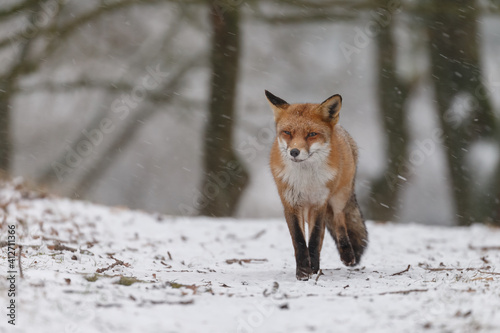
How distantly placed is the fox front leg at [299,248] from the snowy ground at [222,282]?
15 cm

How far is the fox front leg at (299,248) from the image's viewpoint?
5188mm

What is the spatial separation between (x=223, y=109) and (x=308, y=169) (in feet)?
24.0

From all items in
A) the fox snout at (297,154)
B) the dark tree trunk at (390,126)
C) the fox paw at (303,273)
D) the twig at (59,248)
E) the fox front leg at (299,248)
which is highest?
the fox snout at (297,154)

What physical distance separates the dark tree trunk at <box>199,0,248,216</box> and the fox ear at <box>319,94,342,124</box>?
693cm

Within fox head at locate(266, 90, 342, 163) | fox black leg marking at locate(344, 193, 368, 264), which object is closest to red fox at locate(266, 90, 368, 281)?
fox head at locate(266, 90, 342, 163)

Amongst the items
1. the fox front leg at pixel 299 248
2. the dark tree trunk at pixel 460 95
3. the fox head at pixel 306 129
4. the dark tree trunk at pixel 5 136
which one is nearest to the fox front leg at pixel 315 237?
the fox front leg at pixel 299 248

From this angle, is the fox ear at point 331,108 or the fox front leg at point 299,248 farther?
the fox ear at point 331,108

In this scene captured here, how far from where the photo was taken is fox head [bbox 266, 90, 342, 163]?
5086 mm

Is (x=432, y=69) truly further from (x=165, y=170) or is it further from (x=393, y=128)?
(x=165, y=170)

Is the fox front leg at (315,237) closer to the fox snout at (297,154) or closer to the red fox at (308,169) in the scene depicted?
the red fox at (308,169)

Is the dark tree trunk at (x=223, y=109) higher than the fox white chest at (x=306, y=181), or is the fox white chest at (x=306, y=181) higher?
the fox white chest at (x=306, y=181)

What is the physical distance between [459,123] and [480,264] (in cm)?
651

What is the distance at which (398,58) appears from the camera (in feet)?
44.0

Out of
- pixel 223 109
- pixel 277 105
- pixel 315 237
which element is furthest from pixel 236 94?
pixel 315 237
